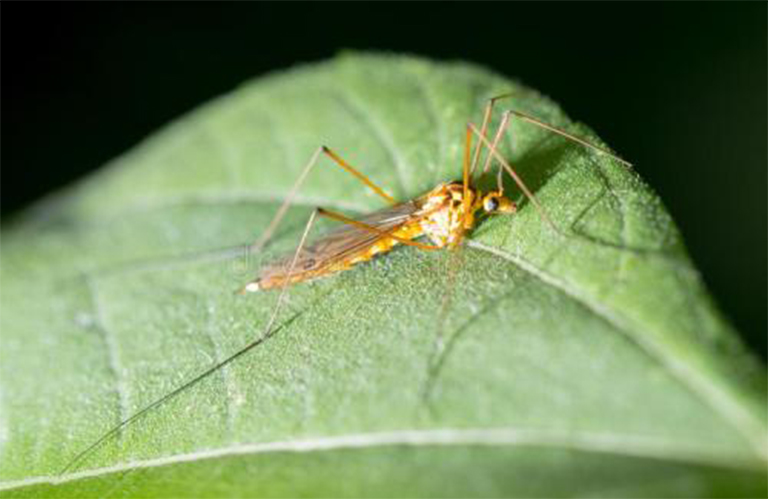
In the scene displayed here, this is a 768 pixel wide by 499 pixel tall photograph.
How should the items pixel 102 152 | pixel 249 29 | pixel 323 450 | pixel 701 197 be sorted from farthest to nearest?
pixel 249 29 < pixel 102 152 < pixel 701 197 < pixel 323 450

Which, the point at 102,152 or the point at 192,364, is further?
the point at 102,152

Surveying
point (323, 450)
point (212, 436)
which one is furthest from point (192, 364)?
point (323, 450)

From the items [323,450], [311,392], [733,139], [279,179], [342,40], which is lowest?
[323,450]

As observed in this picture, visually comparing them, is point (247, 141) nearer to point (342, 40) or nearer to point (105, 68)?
point (342, 40)

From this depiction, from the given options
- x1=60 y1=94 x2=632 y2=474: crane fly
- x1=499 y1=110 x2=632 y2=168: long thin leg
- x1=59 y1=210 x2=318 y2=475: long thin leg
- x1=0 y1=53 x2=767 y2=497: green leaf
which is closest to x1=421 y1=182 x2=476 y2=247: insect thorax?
x1=60 y1=94 x2=632 y2=474: crane fly

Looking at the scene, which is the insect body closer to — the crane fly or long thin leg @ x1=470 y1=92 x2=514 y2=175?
the crane fly

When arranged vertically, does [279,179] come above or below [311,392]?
above

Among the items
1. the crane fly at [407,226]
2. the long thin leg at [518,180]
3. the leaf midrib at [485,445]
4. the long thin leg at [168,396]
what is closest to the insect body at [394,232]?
the crane fly at [407,226]
